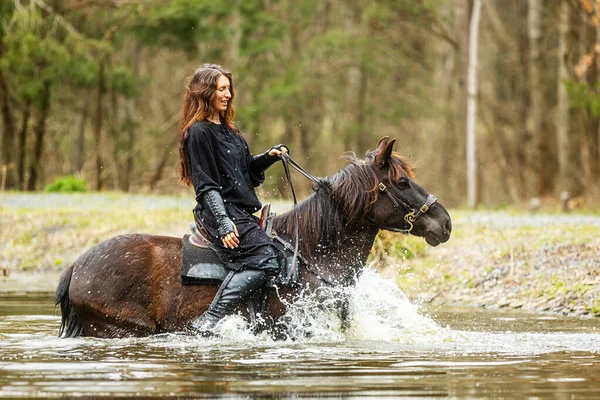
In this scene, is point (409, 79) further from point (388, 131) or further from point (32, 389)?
point (32, 389)

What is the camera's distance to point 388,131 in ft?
142

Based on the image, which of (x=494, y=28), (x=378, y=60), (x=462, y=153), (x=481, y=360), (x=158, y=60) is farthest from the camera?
(x=158, y=60)

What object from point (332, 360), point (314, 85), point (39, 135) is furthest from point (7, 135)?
point (332, 360)

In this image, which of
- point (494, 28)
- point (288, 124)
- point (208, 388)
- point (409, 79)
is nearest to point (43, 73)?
point (288, 124)

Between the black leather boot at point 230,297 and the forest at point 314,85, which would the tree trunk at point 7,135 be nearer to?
the forest at point 314,85

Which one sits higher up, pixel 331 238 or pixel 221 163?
pixel 221 163

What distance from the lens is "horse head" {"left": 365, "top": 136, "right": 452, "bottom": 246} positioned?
8.30 m

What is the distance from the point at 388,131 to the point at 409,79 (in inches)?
115

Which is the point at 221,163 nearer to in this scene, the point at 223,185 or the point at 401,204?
the point at 223,185

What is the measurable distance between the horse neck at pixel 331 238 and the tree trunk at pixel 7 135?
2457 centimetres

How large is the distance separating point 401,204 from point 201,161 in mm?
1625

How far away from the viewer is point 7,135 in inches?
1300

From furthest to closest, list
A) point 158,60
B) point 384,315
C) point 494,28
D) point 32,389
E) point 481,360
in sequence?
point 158,60 → point 494,28 → point 384,315 → point 481,360 → point 32,389

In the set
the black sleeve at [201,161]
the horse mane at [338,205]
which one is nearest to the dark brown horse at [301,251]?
the horse mane at [338,205]
